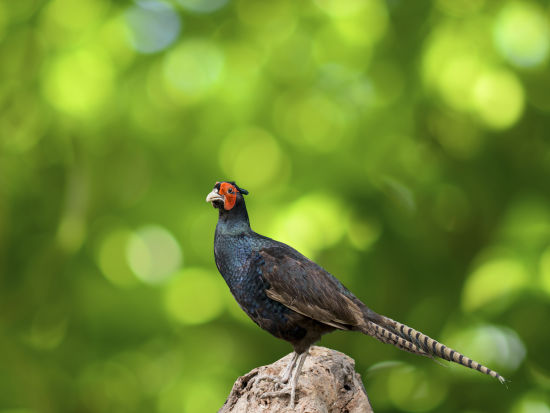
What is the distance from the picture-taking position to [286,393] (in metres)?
4.51

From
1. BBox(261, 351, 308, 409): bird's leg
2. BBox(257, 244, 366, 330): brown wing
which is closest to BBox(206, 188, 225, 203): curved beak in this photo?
BBox(257, 244, 366, 330): brown wing

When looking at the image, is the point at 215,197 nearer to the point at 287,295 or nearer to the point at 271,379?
the point at 287,295

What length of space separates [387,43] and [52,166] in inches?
148

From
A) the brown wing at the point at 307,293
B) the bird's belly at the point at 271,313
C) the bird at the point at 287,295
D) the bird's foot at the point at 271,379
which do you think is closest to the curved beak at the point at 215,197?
the bird at the point at 287,295

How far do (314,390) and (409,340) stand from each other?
2.46ft

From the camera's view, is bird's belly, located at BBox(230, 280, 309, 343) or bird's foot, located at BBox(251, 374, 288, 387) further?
bird's foot, located at BBox(251, 374, 288, 387)

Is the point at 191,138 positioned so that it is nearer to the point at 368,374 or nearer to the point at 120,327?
the point at 120,327

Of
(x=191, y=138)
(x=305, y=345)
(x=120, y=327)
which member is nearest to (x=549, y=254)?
(x=305, y=345)

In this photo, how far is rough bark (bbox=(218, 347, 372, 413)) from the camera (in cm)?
448

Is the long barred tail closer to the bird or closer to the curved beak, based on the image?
the bird

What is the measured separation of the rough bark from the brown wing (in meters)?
0.50

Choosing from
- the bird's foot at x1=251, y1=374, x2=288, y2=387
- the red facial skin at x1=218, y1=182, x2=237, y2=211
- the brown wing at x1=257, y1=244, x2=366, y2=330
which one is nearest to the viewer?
the brown wing at x1=257, y1=244, x2=366, y2=330

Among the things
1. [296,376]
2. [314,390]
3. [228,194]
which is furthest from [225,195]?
[314,390]

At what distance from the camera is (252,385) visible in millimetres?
4750
